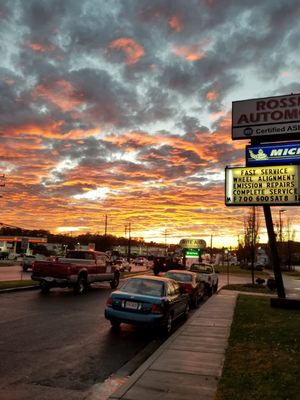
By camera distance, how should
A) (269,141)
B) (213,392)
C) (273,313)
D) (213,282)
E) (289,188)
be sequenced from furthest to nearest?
(213,282) → (269,141) → (289,188) → (273,313) → (213,392)

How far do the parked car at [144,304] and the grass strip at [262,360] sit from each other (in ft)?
5.98

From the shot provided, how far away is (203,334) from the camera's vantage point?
35.3ft

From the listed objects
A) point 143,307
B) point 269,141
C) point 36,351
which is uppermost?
point 269,141

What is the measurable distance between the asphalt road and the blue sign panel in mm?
8682

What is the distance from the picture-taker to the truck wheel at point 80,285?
2039 cm

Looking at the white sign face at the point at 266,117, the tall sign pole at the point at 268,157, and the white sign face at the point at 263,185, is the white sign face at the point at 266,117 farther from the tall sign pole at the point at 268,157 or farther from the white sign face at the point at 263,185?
the white sign face at the point at 263,185

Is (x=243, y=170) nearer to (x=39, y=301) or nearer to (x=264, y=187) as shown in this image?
(x=264, y=187)

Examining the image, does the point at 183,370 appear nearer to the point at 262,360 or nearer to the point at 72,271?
the point at 262,360

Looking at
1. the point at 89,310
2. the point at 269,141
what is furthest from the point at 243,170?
the point at 89,310

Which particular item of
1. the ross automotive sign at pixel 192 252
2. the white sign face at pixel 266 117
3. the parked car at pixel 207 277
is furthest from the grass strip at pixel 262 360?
Result: the ross automotive sign at pixel 192 252

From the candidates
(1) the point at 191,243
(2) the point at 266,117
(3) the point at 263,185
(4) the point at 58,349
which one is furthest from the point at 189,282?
(1) the point at 191,243

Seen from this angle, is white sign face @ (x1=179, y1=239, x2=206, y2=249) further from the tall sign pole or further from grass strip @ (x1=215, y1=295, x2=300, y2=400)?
grass strip @ (x1=215, y1=295, x2=300, y2=400)

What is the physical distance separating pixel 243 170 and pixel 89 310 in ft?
26.8

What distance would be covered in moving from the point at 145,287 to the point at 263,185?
7644 millimetres
